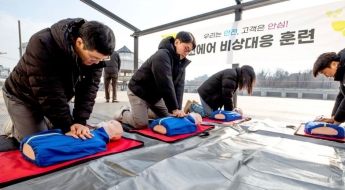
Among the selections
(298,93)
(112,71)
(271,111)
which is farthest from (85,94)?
(298,93)

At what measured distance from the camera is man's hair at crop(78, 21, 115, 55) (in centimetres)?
89

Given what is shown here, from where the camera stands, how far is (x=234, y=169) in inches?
34.7

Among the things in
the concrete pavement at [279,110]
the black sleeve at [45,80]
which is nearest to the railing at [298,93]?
the concrete pavement at [279,110]

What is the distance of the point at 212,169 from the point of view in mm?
875

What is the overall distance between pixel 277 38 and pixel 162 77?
1696 mm

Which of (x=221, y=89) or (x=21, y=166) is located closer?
(x=21, y=166)

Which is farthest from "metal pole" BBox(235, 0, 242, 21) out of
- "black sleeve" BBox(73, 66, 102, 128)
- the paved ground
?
"black sleeve" BBox(73, 66, 102, 128)

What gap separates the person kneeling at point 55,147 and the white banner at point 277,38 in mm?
2190

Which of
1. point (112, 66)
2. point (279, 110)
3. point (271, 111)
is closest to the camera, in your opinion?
point (271, 111)

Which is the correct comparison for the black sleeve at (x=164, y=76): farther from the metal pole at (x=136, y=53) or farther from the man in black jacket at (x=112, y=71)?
the metal pole at (x=136, y=53)

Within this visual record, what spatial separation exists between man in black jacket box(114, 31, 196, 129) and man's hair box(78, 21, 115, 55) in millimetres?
681

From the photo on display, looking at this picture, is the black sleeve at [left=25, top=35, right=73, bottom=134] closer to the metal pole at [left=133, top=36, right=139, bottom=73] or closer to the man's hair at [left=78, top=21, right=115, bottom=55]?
the man's hair at [left=78, top=21, right=115, bottom=55]

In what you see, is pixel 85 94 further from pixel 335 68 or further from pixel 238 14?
pixel 238 14

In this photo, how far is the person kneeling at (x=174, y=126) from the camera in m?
1.48
